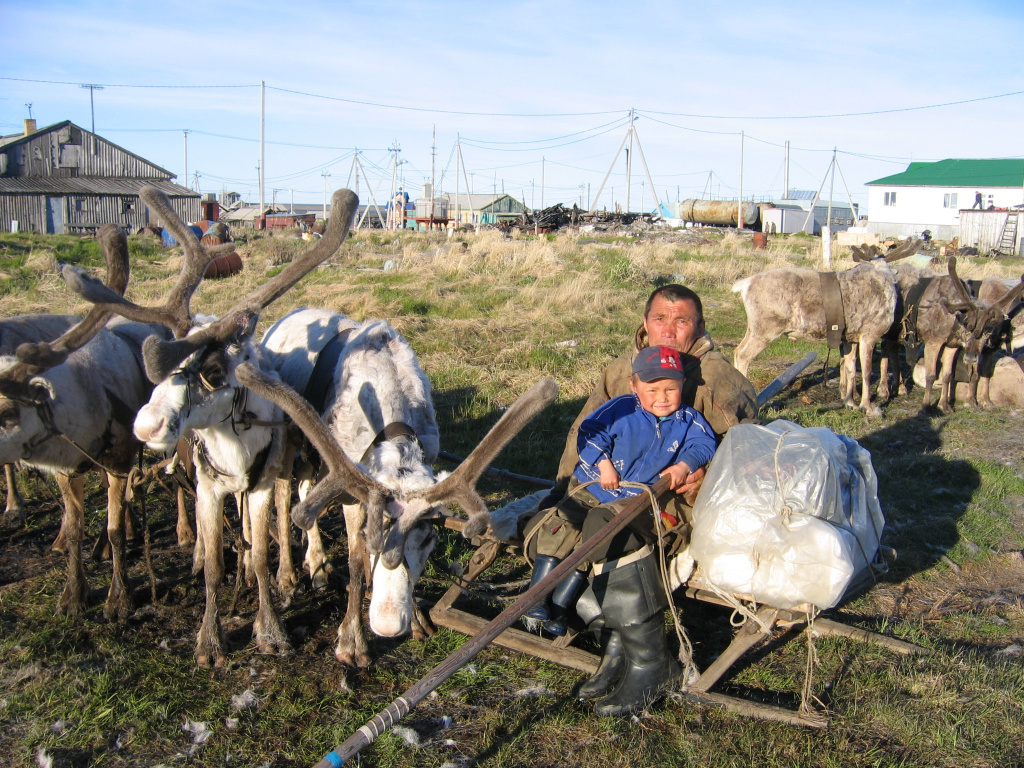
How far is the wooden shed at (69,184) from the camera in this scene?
35.5 meters

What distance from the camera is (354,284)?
47.1 feet

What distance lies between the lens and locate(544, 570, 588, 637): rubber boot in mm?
3777

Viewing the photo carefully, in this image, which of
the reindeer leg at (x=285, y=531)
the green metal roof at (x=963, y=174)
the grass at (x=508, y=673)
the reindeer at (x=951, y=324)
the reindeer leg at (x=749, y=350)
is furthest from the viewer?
the green metal roof at (x=963, y=174)

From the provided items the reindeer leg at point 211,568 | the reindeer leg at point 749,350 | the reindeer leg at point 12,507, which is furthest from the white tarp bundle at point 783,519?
the reindeer leg at point 749,350

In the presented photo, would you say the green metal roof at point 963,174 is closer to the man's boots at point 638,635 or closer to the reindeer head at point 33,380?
the man's boots at point 638,635

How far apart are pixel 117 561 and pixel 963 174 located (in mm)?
60768

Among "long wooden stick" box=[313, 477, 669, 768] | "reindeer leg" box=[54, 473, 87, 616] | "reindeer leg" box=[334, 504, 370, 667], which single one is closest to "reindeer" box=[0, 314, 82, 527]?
"reindeer leg" box=[54, 473, 87, 616]

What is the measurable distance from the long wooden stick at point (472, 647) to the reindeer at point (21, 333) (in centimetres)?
320

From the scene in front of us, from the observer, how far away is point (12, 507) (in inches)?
216

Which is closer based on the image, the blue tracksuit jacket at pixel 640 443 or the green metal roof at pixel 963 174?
the blue tracksuit jacket at pixel 640 443

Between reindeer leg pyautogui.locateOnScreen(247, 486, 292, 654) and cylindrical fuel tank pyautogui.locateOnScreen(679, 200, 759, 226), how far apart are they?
42.8 meters

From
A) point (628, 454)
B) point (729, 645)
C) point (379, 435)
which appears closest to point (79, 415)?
point (379, 435)

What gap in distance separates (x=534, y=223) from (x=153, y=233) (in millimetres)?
19350

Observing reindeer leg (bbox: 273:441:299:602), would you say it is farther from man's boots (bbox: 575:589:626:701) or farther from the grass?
man's boots (bbox: 575:589:626:701)
